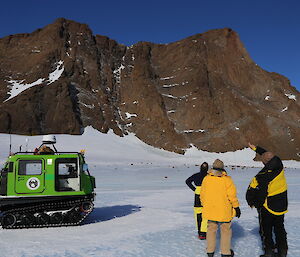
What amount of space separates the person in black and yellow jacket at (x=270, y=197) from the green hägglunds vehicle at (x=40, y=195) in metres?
4.91

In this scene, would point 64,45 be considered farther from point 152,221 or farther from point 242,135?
point 152,221

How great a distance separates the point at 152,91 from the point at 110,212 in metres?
81.2

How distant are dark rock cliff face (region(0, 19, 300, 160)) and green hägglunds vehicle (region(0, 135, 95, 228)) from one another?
67.8 meters

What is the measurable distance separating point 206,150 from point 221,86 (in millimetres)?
20596

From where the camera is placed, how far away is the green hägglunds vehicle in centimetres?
909

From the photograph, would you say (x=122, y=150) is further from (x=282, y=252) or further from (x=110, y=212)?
(x=282, y=252)

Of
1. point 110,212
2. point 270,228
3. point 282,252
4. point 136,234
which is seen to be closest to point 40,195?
point 136,234

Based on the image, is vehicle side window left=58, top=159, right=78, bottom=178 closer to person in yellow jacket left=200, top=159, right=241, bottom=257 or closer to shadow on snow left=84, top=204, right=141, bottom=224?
shadow on snow left=84, top=204, right=141, bottom=224

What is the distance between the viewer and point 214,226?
19.2 ft

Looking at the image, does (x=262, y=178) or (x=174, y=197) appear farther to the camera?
(x=174, y=197)

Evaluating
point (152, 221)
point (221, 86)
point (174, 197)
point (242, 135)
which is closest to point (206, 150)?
point (242, 135)

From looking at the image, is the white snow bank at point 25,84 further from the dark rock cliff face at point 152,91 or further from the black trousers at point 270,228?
the black trousers at point 270,228

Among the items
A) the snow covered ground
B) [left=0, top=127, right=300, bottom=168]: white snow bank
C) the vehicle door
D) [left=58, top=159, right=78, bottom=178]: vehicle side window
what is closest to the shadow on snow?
the snow covered ground

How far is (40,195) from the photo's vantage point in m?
9.14
